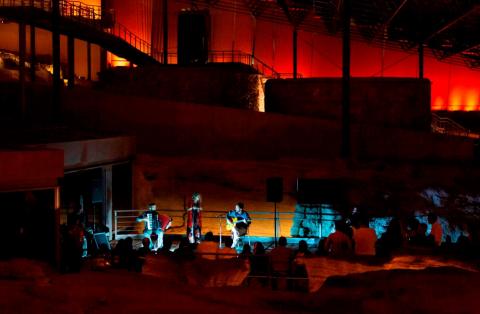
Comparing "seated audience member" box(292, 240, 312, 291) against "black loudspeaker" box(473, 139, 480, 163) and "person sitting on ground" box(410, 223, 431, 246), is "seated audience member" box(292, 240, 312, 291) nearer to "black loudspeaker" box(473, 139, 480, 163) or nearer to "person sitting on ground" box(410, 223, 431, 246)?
"person sitting on ground" box(410, 223, 431, 246)

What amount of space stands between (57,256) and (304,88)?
18512 millimetres

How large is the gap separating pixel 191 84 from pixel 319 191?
14.0 meters

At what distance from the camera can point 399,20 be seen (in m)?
33.4

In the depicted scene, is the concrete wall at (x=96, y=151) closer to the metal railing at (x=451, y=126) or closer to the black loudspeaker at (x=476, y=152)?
the black loudspeaker at (x=476, y=152)

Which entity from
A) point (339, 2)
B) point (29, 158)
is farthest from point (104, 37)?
point (29, 158)

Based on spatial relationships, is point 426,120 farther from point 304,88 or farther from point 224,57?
point 224,57

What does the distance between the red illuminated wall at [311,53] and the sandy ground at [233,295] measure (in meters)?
32.6

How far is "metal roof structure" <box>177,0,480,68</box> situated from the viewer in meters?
29.1

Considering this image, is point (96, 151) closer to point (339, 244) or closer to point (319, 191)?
point (319, 191)

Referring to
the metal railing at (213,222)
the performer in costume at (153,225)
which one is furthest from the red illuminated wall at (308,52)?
the performer in costume at (153,225)

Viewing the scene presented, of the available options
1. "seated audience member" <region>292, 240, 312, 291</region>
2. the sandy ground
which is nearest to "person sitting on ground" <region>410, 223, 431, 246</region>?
"seated audience member" <region>292, 240, 312, 291</region>

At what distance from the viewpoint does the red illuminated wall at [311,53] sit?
39938 millimetres

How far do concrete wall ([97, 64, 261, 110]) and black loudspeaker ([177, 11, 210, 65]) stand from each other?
13.4 feet

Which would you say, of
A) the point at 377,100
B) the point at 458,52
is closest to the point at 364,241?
the point at 377,100
